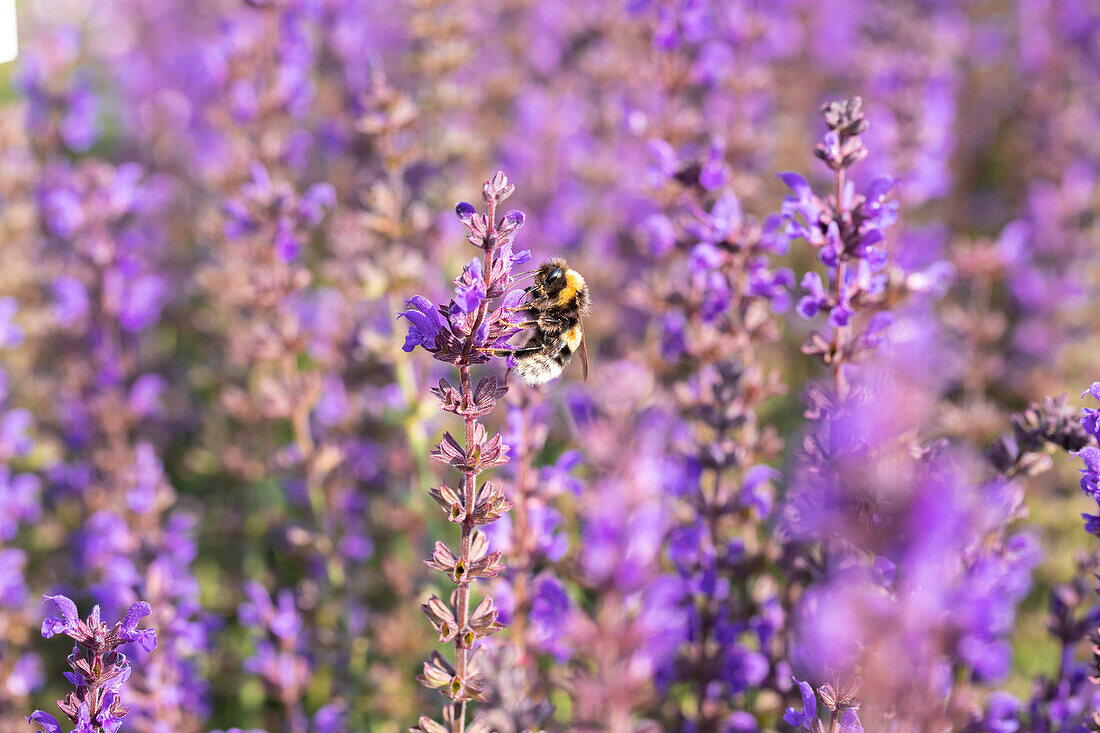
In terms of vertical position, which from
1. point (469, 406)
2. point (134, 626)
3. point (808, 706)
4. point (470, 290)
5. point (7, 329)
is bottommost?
point (808, 706)

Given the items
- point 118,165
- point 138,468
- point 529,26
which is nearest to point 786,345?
point 529,26

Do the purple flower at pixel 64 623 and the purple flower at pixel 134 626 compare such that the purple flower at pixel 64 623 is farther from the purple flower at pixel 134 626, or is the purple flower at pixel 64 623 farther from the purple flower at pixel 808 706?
the purple flower at pixel 808 706

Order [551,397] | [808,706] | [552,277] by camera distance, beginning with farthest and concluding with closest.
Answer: [551,397] < [552,277] < [808,706]

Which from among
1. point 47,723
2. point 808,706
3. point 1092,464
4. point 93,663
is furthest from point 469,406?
point 1092,464

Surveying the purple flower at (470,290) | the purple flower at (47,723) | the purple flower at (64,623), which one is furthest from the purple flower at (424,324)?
the purple flower at (47,723)

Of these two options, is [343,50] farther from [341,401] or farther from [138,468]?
[138,468]

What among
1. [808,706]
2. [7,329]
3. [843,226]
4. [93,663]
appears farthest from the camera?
[7,329]

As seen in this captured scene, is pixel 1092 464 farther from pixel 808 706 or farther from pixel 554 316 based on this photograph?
pixel 554 316
